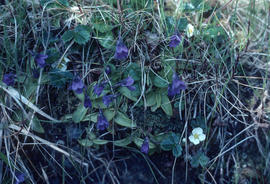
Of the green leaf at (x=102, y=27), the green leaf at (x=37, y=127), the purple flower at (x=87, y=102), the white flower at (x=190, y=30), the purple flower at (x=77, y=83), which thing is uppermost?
the green leaf at (x=102, y=27)

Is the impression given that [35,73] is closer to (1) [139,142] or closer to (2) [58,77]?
(2) [58,77]

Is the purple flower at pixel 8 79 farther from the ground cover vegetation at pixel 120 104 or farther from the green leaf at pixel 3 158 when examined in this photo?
the green leaf at pixel 3 158

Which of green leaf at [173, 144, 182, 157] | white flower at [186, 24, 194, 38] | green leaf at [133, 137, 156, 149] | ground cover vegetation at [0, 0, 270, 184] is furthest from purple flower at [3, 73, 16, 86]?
white flower at [186, 24, 194, 38]

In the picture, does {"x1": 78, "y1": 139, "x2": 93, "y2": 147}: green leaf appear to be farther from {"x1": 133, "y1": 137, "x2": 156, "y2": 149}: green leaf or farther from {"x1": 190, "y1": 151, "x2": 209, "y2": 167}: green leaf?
{"x1": 190, "y1": 151, "x2": 209, "y2": 167}: green leaf

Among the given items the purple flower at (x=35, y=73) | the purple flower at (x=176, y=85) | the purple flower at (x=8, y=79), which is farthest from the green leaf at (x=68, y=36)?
the purple flower at (x=176, y=85)

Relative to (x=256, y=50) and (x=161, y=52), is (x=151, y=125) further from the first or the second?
(x=256, y=50)

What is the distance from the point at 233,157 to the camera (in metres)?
1.98

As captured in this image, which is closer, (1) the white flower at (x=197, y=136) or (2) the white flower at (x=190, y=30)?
(1) the white flower at (x=197, y=136)

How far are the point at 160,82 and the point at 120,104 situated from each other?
30cm

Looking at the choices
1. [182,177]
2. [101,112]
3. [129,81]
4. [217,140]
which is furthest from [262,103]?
[101,112]

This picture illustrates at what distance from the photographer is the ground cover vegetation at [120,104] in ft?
6.27

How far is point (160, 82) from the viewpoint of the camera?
6.32 feet

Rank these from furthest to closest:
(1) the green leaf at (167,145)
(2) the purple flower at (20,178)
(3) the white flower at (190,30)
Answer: (3) the white flower at (190,30) < (1) the green leaf at (167,145) < (2) the purple flower at (20,178)

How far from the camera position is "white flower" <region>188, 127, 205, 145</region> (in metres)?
1.94
